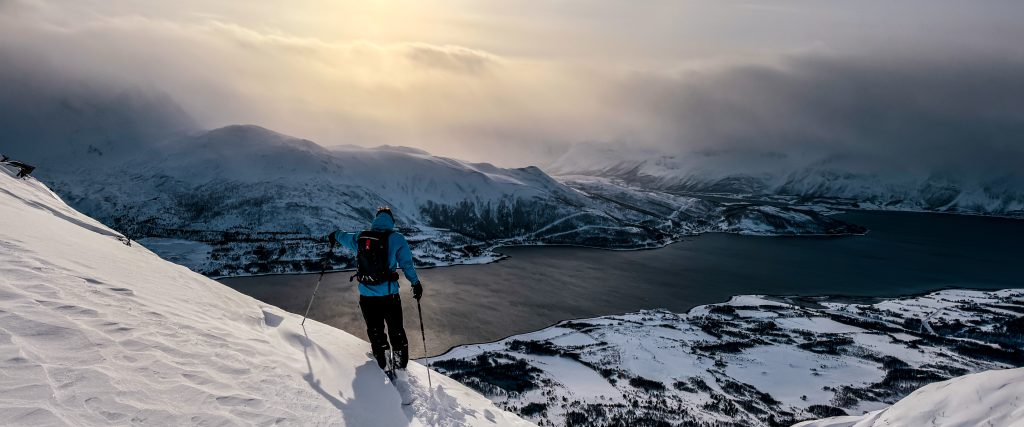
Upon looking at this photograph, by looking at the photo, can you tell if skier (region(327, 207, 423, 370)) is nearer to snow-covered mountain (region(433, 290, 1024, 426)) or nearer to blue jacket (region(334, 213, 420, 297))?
blue jacket (region(334, 213, 420, 297))

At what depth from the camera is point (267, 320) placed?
13258 mm

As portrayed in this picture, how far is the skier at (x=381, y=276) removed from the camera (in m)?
11.2

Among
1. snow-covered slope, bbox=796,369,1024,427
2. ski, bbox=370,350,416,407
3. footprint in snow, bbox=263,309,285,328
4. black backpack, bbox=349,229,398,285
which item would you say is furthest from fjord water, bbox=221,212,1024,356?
black backpack, bbox=349,229,398,285

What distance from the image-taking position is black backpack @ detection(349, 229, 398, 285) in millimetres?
11203

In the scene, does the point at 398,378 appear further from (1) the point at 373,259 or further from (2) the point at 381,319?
(1) the point at 373,259

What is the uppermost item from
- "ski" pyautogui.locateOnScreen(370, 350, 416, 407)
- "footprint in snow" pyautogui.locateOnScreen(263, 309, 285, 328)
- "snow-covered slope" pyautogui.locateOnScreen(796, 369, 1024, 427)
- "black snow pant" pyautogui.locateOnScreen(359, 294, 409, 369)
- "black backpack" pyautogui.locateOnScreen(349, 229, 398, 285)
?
"black backpack" pyautogui.locateOnScreen(349, 229, 398, 285)

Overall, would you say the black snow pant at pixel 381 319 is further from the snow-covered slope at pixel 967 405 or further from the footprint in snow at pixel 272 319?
the snow-covered slope at pixel 967 405

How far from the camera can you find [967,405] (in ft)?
45.6

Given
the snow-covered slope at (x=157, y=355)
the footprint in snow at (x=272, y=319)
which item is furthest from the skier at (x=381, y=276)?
the footprint in snow at (x=272, y=319)

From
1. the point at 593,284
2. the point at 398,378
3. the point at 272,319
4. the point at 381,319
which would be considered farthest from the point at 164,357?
the point at 593,284

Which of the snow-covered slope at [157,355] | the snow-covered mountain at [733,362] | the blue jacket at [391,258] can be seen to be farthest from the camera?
the snow-covered mountain at [733,362]

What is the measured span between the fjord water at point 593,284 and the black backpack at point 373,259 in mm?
69598

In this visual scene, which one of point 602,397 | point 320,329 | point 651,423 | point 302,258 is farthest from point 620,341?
point 302,258

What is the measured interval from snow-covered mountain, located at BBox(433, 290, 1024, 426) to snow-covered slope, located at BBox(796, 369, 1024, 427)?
3996 centimetres
